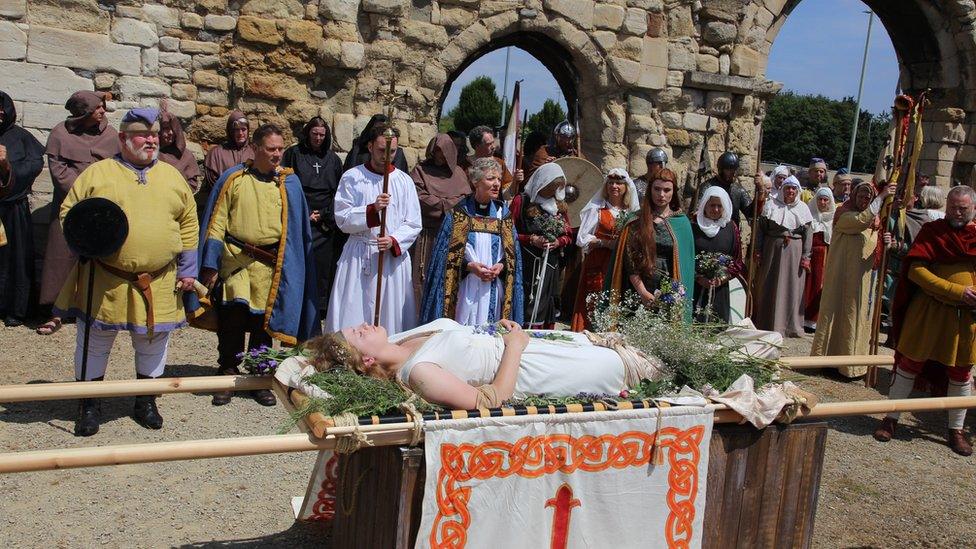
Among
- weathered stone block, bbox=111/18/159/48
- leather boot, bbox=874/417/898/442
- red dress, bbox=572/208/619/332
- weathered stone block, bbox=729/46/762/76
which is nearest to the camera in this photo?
leather boot, bbox=874/417/898/442

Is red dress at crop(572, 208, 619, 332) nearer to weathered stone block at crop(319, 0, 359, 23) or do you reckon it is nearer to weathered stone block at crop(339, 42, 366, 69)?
weathered stone block at crop(339, 42, 366, 69)

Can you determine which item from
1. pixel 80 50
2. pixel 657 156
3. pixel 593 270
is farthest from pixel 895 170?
pixel 80 50

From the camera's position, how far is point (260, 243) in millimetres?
5395

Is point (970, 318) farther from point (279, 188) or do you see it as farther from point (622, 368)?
point (279, 188)

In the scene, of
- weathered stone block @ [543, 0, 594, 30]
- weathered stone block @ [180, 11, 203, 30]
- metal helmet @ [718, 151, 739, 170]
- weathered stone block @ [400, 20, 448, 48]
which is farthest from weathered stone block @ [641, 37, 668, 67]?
weathered stone block @ [180, 11, 203, 30]

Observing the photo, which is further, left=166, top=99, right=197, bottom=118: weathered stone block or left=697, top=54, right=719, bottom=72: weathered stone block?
left=697, top=54, right=719, bottom=72: weathered stone block

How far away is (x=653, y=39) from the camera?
9.70 metres

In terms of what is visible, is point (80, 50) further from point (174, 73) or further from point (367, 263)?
point (367, 263)

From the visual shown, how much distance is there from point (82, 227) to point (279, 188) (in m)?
1.34

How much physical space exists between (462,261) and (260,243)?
1.27m

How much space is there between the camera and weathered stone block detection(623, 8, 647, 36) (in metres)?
9.52

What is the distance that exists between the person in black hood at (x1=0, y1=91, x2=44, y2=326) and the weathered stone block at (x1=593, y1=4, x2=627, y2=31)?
565cm

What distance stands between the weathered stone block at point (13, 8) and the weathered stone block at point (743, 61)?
7355 millimetres

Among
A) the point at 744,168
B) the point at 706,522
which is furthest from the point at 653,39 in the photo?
the point at 706,522
